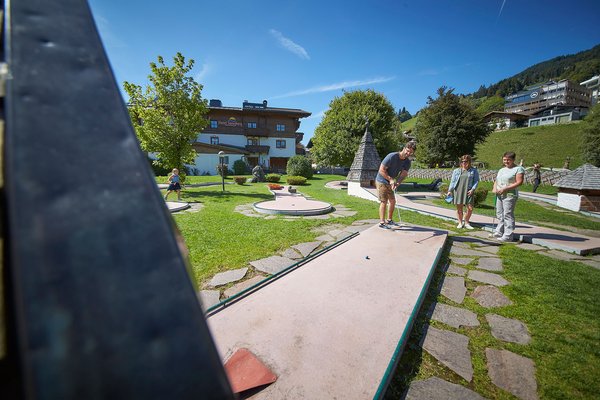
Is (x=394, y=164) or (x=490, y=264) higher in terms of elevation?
(x=394, y=164)

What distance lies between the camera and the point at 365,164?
1384 cm

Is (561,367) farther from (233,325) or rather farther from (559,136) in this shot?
(559,136)

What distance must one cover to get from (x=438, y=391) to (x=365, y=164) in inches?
506

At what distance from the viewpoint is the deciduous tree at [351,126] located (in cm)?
2056

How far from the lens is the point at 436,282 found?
3.36 meters

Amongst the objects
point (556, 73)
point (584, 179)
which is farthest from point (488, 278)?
point (556, 73)

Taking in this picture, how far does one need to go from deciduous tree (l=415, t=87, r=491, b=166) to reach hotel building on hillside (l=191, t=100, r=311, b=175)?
63.9 feet

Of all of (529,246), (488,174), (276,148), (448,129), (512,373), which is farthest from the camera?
(276,148)

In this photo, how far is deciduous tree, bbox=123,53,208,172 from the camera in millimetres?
12477

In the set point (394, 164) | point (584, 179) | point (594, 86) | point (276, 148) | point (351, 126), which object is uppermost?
point (594, 86)

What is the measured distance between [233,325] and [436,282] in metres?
2.75

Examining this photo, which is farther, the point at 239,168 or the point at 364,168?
the point at 239,168

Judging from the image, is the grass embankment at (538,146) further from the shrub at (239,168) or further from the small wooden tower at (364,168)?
the shrub at (239,168)

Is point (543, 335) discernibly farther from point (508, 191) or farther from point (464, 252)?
point (508, 191)
